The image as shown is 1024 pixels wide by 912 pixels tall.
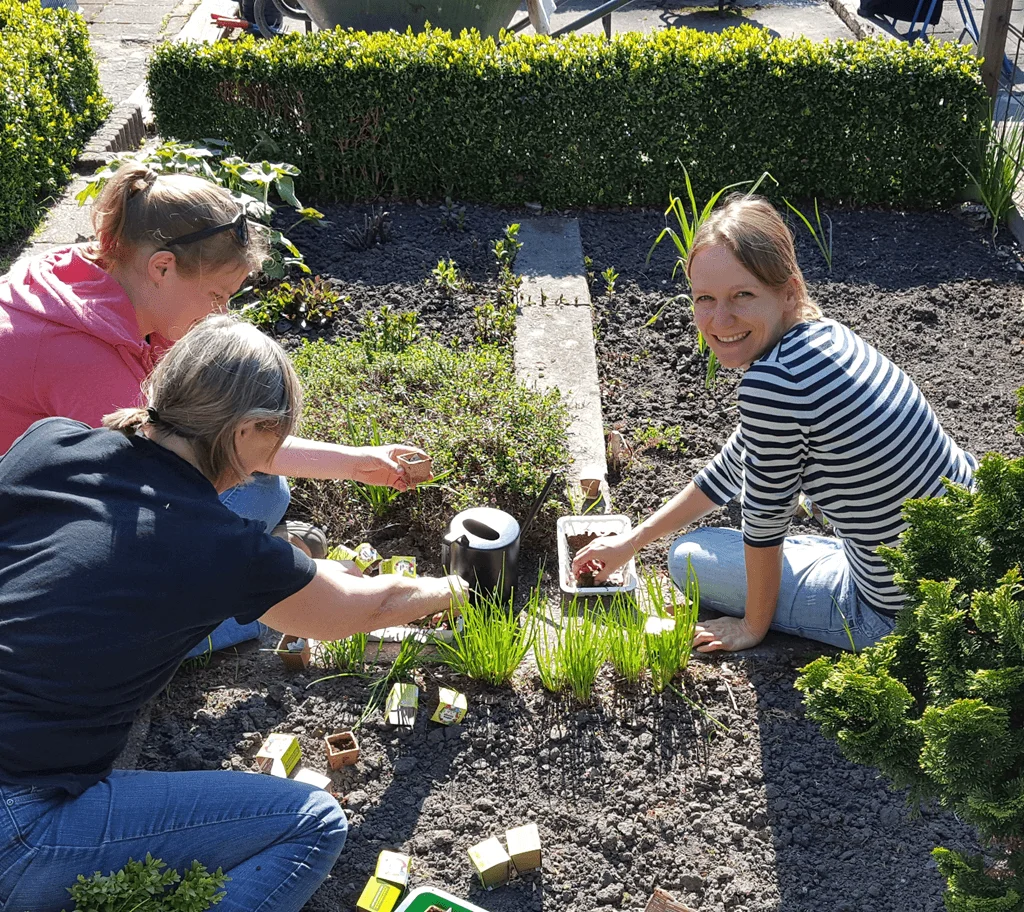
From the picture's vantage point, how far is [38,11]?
645 centimetres

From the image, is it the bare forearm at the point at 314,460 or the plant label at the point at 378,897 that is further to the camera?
the bare forearm at the point at 314,460

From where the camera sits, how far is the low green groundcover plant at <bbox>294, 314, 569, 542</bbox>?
11.6 ft

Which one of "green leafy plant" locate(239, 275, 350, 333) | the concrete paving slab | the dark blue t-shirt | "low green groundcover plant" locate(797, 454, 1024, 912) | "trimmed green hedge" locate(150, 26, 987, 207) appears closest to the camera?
"low green groundcover plant" locate(797, 454, 1024, 912)

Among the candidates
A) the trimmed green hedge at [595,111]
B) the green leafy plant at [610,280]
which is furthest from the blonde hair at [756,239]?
the trimmed green hedge at [595,111]

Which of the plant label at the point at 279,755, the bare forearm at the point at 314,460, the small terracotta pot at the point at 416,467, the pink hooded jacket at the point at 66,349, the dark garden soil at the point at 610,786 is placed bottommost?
the dark garden soil at the point at 610,786

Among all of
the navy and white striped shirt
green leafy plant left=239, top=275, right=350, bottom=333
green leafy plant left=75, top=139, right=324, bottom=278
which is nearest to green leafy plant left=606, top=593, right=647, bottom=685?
the navy and white striped shirt

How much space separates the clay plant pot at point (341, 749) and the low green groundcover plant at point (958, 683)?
1281mm

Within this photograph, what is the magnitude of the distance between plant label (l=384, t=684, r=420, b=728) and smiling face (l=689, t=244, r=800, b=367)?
122 centimetres

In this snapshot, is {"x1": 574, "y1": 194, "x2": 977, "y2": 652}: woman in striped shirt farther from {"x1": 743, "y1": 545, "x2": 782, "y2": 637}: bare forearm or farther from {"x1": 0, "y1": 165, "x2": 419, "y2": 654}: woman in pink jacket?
{"x1": 0, "y1": 165, "x2": 419, "y2": 654}: woman in pink jacket

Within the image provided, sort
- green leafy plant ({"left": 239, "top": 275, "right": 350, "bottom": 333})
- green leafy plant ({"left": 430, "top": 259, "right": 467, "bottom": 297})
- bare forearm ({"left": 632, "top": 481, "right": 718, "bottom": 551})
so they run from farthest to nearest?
green leafy plant ({"left": 430, "top": 259, "right": 467, "bottom": 297})
green leafy plant ({"left": 239, "top": 275, "right": 350, "bottom": 333})
bare forearm ({"left": 632, "top": 481, "right": 718, "bottom": 551})

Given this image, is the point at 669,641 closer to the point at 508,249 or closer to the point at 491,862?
the point at 491,862

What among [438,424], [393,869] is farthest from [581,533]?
[393,869]

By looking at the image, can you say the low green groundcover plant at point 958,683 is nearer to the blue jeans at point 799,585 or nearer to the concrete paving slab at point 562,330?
the blue jeans at point 799,585

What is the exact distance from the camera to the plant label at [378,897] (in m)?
2.29
